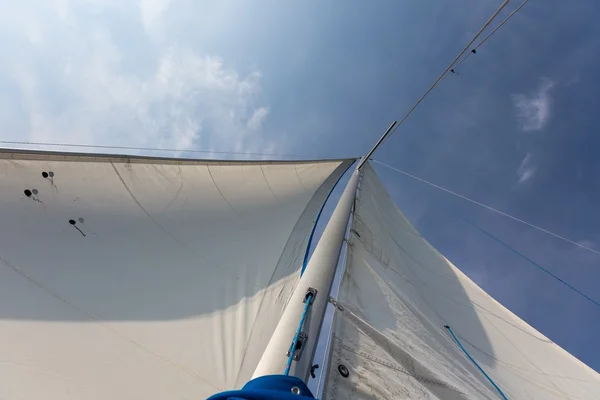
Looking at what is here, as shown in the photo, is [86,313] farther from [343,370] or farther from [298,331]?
[343,370]

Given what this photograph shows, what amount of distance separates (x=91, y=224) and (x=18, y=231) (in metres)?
0.36

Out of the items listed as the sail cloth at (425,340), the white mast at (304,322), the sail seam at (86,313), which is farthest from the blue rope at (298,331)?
the sail seam at (86,313)

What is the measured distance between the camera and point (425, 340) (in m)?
2.07

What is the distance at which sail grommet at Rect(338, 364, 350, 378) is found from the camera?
1424mm

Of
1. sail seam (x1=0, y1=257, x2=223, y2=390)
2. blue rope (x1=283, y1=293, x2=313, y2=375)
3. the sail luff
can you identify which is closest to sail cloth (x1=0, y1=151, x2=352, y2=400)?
sail seam (x1=0, y1=257, x2=223, y2=390)

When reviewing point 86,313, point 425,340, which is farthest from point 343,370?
point 86,313

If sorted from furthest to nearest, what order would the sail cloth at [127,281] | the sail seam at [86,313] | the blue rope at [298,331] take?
the sail seam at [86,313]
the sail cloth at [127,281]
the blue rope at [298,331]

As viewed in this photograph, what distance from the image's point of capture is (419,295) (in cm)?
312

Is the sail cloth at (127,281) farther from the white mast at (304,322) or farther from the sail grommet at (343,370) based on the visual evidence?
the sail grommet at (343,370)

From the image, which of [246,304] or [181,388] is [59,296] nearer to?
[181,388]

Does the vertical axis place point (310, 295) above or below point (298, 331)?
above

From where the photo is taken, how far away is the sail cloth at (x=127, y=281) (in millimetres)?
1336

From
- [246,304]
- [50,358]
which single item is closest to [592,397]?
[246,304]

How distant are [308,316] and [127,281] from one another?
115 centimetres
